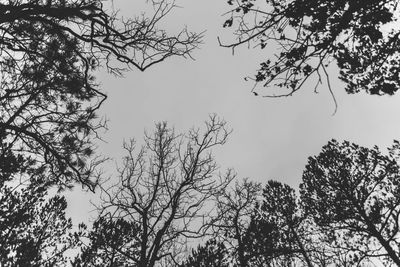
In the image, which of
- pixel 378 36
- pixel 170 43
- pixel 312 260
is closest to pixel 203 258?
pixel 170 43

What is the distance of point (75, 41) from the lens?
4.96m

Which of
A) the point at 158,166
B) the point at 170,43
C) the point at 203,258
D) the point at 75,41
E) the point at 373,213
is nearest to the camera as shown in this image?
the point at 170,43

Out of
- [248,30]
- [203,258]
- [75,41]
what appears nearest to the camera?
[248,30]

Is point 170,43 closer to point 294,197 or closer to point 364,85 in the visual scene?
point 364,85

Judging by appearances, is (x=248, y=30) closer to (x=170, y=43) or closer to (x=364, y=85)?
(x=170, y=43)

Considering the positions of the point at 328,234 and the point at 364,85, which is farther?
the point at 328,234

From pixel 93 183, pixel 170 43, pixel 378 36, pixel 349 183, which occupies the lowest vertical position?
pixel 93 183

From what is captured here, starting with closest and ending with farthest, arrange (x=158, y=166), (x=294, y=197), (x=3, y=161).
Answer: (x=3, y=161) → (x=158, y=166) → (x=294, y=197)

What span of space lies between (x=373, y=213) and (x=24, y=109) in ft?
→ 43.0

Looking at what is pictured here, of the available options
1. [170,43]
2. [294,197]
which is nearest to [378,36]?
Answer: [170,43]

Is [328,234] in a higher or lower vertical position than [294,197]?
lower

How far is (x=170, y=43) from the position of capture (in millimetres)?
4145

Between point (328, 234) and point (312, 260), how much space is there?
4.63 feet

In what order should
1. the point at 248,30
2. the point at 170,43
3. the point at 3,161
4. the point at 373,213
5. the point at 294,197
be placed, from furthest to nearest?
the point at 294,197 < the point at 373,213 < the point at 3,161 < the point at 170,43 < the point at 248,30
